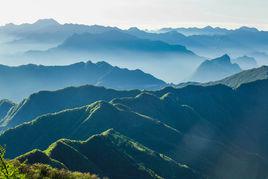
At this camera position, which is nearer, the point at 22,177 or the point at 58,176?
the point at 22,177

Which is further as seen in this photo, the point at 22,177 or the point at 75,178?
the point at 75,178

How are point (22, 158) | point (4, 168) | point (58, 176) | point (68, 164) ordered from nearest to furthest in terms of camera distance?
point (4, 168), point (58, 176), point (22, 158), point (68, 164)

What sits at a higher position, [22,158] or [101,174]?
[22,158]

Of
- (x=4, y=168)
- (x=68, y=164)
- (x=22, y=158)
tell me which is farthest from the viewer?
(x=68, y=164)

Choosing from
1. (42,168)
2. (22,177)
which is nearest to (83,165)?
(42,168)

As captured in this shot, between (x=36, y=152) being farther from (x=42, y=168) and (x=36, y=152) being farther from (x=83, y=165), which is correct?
(x=42, y=168)

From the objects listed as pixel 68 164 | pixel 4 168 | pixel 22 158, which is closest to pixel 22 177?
pixel 4 168

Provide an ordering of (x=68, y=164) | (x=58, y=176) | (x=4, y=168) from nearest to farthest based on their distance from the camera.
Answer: (x=4, y=168)
(x=58, y=176)
(x=68, y=164)

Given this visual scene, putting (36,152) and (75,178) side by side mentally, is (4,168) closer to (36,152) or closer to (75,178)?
(75,178)

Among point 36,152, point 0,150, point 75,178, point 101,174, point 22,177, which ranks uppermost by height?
point 0,150
